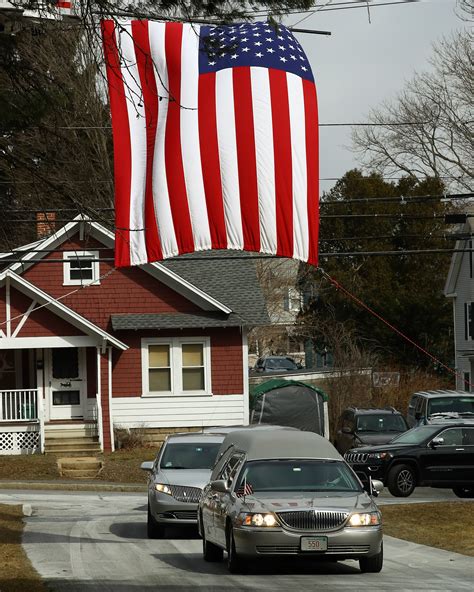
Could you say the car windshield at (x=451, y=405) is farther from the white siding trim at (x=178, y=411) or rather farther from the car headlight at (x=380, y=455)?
the car headlight at (x=380, y=455)

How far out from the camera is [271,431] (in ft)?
57.6

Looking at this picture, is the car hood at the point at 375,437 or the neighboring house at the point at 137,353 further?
the neighboring house at the point at 137,353

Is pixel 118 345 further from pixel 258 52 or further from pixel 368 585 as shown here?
pixel 368 585

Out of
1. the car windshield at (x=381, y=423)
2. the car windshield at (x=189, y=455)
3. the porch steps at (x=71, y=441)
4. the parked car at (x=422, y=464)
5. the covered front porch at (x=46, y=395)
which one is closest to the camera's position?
the car windshield at (x=189, y=455)

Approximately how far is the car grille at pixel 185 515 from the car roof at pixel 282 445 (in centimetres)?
291

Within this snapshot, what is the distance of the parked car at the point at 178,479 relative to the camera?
66.0ft

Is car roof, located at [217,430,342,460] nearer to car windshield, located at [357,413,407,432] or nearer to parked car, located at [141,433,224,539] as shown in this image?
parked car, located at [141,433,224,539]

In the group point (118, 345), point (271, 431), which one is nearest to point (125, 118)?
point (271, 431)

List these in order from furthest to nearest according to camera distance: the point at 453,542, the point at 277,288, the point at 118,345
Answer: the point at 277,288 → the point at 118,345 → the point at 453,542

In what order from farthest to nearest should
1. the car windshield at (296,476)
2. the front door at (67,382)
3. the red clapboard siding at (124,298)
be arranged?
the red clapboard siding at (124,298) → the front door at (67,382) → the car windshield at (296,476)

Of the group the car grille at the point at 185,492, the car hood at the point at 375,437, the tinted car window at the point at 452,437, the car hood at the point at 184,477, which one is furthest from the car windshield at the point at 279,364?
the car grille at the point at 185,492

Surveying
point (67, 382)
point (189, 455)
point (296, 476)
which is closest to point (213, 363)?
point (67, 382)

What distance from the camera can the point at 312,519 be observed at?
1498 cm

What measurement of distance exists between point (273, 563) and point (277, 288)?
52021 mm
